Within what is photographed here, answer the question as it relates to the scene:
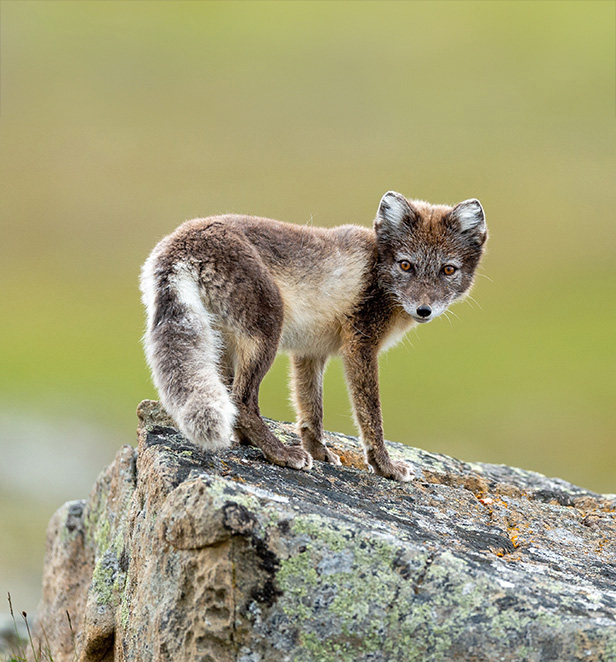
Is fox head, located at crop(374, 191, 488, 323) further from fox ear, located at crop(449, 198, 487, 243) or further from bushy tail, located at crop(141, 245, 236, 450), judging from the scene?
bushy tail, located at crop(141, 245, 236, 450)

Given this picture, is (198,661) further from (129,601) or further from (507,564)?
(507,564)

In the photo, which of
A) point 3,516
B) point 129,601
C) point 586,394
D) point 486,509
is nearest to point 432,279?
point 486,509

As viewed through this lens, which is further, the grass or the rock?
the grass

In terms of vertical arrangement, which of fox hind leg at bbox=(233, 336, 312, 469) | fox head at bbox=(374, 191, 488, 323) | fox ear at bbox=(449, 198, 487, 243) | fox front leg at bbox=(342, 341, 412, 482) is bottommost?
fox hind leg at bbox=(233, 336, 312, 469)

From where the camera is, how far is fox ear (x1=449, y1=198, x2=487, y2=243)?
7.00m

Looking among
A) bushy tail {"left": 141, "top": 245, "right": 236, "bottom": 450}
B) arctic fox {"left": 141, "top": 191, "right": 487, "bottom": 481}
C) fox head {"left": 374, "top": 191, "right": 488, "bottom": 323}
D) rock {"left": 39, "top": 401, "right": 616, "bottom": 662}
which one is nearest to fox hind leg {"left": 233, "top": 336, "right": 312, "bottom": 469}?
arctic fox {"left": 141, "top": 191, "right": 487, "bottom": 481}

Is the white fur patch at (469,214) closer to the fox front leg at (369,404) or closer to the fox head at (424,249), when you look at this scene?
the fox head at (424,249)

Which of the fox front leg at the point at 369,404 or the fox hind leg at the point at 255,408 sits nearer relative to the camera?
the fox hind leg at the point at 255,408

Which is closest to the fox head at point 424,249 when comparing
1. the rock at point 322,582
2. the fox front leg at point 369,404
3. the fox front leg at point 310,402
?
the fox front leg at point 369,404

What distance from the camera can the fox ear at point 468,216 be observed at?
700 cm

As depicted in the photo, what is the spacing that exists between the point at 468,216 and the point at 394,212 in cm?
62

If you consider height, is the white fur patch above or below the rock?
above

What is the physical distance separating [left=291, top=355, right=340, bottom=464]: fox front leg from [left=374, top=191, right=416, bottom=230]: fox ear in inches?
49.3

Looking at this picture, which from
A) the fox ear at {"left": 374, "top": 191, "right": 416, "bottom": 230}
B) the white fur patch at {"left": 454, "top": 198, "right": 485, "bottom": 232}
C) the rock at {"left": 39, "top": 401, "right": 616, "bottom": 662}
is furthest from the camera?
the white fur patch at {"left": 454, "top": 198, "right": 485, "bottom": 232}
